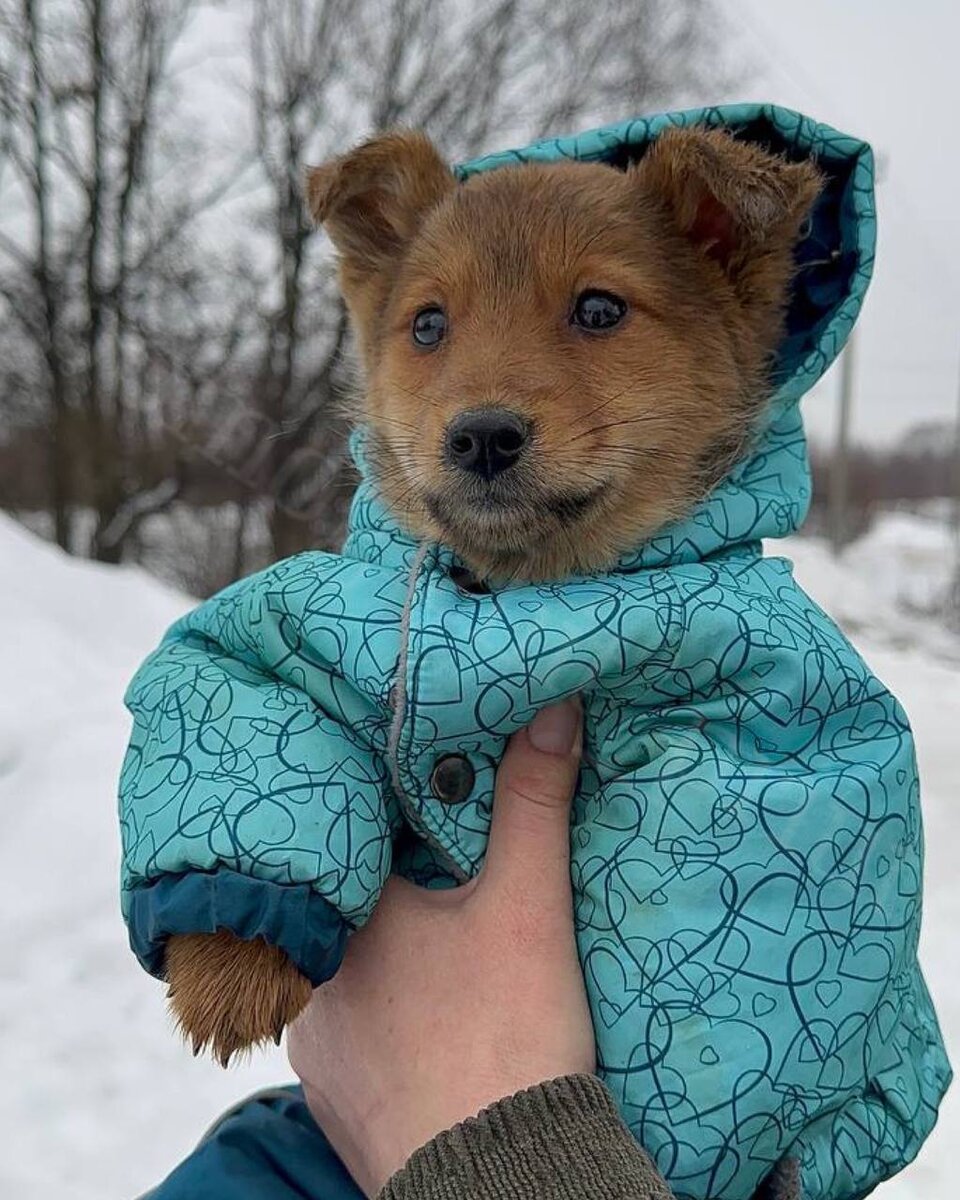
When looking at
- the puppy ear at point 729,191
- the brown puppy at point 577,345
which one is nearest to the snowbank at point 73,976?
the brown puppy at point 577,345

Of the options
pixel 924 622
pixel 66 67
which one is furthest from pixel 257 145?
pixel 924 622

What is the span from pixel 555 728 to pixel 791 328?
1021mm

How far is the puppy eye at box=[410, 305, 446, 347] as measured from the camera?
2052 millimetres

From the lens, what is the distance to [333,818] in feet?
4.73

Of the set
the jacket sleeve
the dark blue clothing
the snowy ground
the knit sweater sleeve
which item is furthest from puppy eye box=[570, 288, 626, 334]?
the snowy ground

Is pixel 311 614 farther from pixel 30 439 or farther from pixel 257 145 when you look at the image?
pixel 30 439

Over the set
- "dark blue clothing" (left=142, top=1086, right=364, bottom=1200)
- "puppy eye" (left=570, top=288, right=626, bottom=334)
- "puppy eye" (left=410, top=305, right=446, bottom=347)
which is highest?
"puppy eye" (left=570, top=288, right=626, bottom=334)

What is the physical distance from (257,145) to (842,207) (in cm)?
1243

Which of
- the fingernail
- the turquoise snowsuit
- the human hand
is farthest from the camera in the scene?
the fingernail

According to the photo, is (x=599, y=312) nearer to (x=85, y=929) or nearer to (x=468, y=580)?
(x=468, y=580)

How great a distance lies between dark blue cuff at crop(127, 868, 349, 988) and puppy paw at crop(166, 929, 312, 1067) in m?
0.04

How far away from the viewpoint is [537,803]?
1.63 meters

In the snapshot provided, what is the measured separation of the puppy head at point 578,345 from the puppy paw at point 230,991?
757 mm

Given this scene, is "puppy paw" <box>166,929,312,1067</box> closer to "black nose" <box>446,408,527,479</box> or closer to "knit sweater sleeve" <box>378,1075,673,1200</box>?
"knit sweater sleeve" <box>378,1075,673,1200</box>
